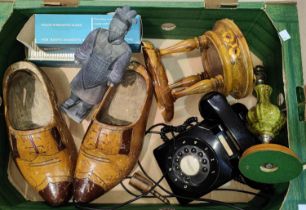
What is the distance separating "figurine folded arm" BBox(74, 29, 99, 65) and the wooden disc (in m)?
0.42

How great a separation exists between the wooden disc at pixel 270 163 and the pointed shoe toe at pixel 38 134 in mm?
442

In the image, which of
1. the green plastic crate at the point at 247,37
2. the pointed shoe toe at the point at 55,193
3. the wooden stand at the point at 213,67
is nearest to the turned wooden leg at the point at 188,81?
the wooden stand at the point at 213,67

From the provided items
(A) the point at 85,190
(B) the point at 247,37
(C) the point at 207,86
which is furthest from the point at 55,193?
(B) the point at 247,37

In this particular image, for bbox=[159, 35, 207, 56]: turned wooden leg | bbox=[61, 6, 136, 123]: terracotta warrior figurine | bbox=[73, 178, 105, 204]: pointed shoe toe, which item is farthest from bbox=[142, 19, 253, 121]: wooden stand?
bbox=[73, 178, 105, 204]: pointed shoe toe

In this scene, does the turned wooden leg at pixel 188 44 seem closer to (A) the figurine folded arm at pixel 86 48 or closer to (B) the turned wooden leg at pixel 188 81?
(B) the turned wooden leg at pixel 188 81

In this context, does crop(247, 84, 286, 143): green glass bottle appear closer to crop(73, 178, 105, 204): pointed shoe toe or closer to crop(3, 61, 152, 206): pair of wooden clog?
crop(3, 61, 152, 206): pair of wooden clog

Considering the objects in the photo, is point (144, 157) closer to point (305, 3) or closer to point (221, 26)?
point (221, 26)

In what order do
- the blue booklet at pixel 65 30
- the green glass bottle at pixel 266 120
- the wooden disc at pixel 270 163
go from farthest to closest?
1. the blue booklet at pixel 65 30
2. the green glass bottle at pixel 266 120
3. the wooden disc at pixel 270 163

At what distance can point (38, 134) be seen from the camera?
1.03 meters

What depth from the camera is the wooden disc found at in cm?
87

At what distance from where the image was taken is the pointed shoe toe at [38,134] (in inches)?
41.0

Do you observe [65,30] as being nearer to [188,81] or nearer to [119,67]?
[119,67]

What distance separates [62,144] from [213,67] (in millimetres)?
434

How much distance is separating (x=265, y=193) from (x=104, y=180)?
1.35ft
